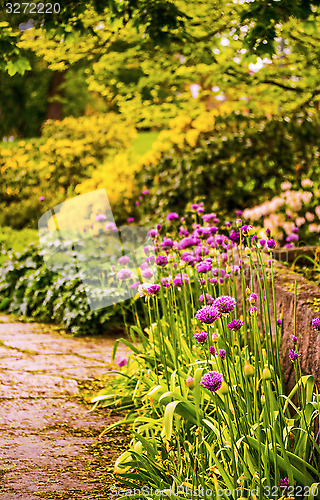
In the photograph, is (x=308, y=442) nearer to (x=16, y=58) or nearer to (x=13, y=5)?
(x=16, y=58)

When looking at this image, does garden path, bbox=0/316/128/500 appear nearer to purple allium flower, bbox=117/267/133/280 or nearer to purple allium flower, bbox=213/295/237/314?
purple allium flower, bbox=117/267/133/280

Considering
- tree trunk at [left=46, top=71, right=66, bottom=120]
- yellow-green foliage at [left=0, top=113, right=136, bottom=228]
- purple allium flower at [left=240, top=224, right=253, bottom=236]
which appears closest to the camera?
purple allium flower at [left=240, top=224, right=253, bottom=236]

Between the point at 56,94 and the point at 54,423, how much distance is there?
980 inches

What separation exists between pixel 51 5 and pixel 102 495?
3174 mm

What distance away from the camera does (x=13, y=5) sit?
3.95 metres

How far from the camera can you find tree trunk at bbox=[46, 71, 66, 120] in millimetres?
25534

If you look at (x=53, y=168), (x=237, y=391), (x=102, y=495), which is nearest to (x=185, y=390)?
(x=237, y=391)

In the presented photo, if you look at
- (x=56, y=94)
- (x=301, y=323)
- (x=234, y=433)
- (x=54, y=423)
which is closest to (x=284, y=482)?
(x=234, y=433)

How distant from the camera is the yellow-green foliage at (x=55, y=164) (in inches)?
410

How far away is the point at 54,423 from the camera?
2859 millimetres

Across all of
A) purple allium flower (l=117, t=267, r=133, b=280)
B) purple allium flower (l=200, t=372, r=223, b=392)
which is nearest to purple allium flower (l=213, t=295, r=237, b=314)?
purple allium flower (l=200, t=372, r=223, b=392)

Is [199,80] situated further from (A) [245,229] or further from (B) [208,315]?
(B) [208,315]

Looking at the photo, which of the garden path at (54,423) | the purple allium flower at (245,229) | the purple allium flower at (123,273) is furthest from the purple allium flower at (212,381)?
the purple allium flower at (123,273)

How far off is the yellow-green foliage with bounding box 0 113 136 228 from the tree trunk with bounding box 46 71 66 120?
14213 mm
